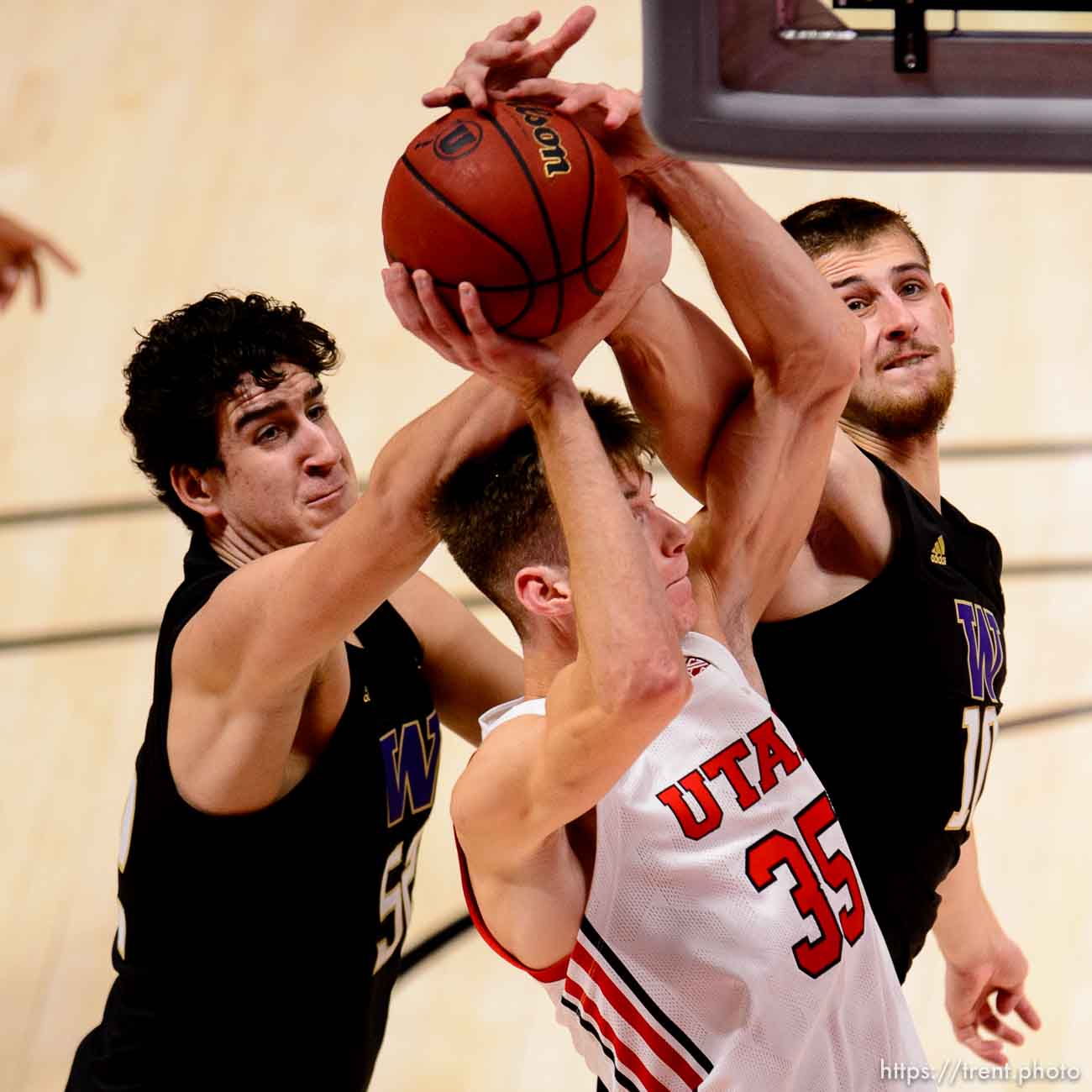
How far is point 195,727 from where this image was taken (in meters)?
2.78

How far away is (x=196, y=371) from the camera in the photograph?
119 inches

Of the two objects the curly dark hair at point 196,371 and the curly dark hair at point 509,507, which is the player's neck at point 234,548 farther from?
the curly dark hair at point 509,507

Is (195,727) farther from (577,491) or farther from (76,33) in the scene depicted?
(76,33)

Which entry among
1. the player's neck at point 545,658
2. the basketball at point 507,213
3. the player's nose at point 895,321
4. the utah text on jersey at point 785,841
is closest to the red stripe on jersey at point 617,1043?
the utah text on jersey at point 785,841

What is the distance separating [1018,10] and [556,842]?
1241mm

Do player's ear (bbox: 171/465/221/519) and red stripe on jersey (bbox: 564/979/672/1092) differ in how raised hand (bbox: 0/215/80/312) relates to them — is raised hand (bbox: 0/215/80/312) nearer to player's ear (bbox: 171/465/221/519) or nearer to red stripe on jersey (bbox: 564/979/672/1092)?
red stripe on jersey (bbox: 564/979/672/1092)

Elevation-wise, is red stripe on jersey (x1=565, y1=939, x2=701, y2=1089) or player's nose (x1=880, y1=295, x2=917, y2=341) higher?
player's nose (x1=880, y1=295, x2=917, y2=341)

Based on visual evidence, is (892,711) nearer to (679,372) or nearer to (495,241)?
(679,372)

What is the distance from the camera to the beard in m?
3.29

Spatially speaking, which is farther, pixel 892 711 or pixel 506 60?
pixel 892 711

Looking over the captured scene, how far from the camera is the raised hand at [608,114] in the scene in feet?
7.50

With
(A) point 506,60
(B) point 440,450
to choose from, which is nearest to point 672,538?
(B) point 440,450

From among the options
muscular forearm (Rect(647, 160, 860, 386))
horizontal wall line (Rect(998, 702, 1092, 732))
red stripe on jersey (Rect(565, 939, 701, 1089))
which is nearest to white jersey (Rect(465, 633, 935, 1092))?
red stripe on jersey (Rect(565, 939, 701, 1089))

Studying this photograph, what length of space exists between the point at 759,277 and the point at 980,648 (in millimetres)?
961
